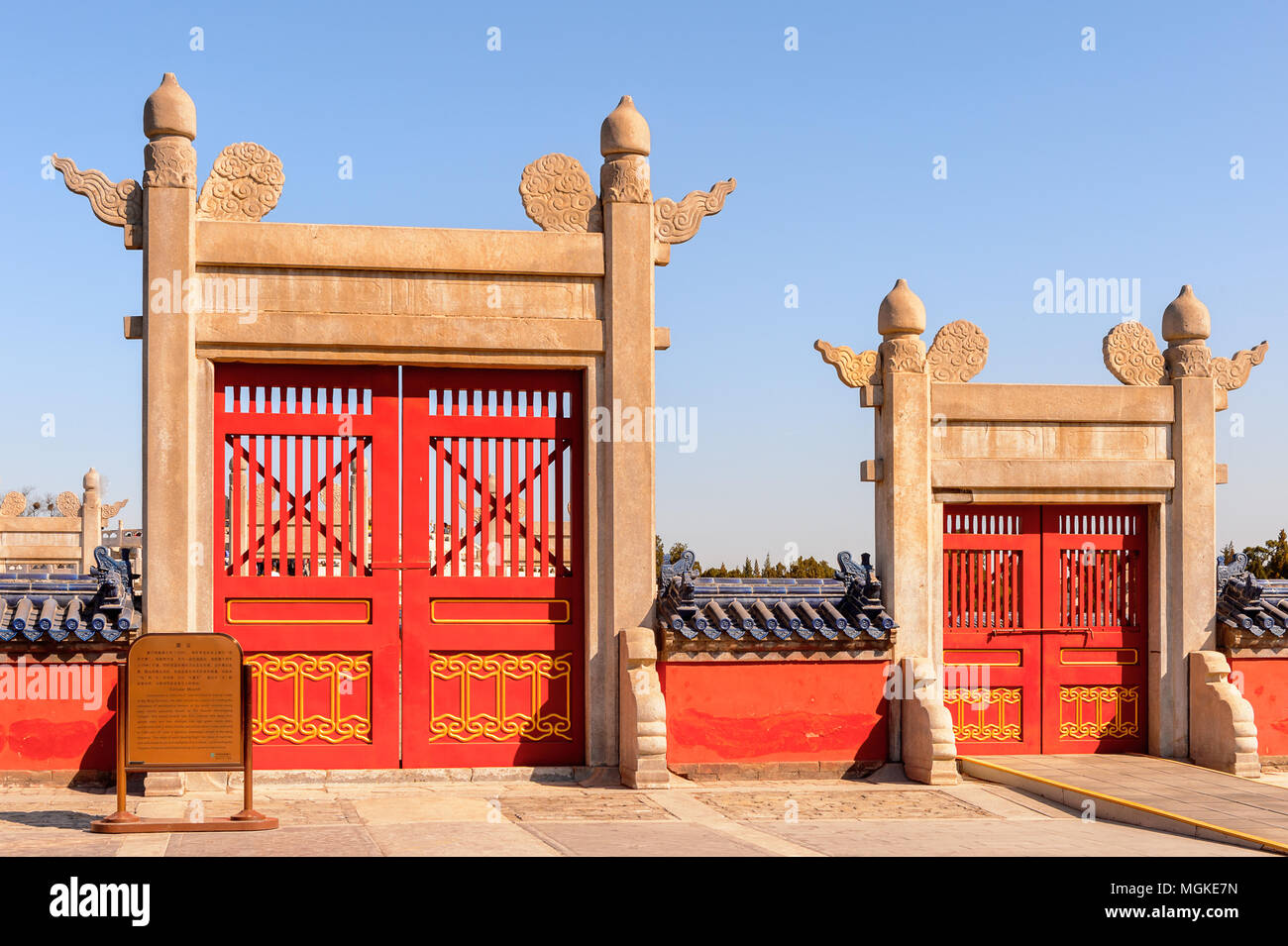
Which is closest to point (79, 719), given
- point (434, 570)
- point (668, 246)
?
point (434, 570)

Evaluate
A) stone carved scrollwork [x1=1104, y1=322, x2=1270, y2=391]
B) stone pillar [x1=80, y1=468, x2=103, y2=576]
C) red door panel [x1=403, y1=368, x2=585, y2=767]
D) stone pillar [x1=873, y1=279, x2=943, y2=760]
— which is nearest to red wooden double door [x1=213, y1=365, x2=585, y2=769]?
red door panel [x1=403, y1=368, x2=585, y2=767]

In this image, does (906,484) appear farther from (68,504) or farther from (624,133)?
(68,504)

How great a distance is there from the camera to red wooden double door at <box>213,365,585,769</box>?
11.0m

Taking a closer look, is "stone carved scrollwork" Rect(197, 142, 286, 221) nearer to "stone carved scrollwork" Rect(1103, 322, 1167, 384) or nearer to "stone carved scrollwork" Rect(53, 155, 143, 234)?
"stone carved scrollwork" Rect(53, 155, 143, 234)

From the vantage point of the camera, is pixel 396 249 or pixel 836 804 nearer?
pixel 836 804

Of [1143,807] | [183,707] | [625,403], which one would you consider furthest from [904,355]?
[183,707]

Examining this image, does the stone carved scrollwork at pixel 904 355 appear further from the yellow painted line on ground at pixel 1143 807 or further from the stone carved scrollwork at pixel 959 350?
the yellow painted line on ground at pixel 1143 807

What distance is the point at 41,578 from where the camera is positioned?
37.2 feet

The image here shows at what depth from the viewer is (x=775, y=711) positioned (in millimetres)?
11695

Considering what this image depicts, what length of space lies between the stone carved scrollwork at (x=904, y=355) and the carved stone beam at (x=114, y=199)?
6.11m

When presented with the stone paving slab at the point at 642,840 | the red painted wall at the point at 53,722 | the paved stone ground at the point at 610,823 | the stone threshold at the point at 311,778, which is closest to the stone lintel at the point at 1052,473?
the paved stone ground at the point at 610,823

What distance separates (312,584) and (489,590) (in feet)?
4.47

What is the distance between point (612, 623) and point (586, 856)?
3.55m

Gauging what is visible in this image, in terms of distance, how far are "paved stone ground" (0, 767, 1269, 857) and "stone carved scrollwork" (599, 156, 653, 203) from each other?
4651mm
